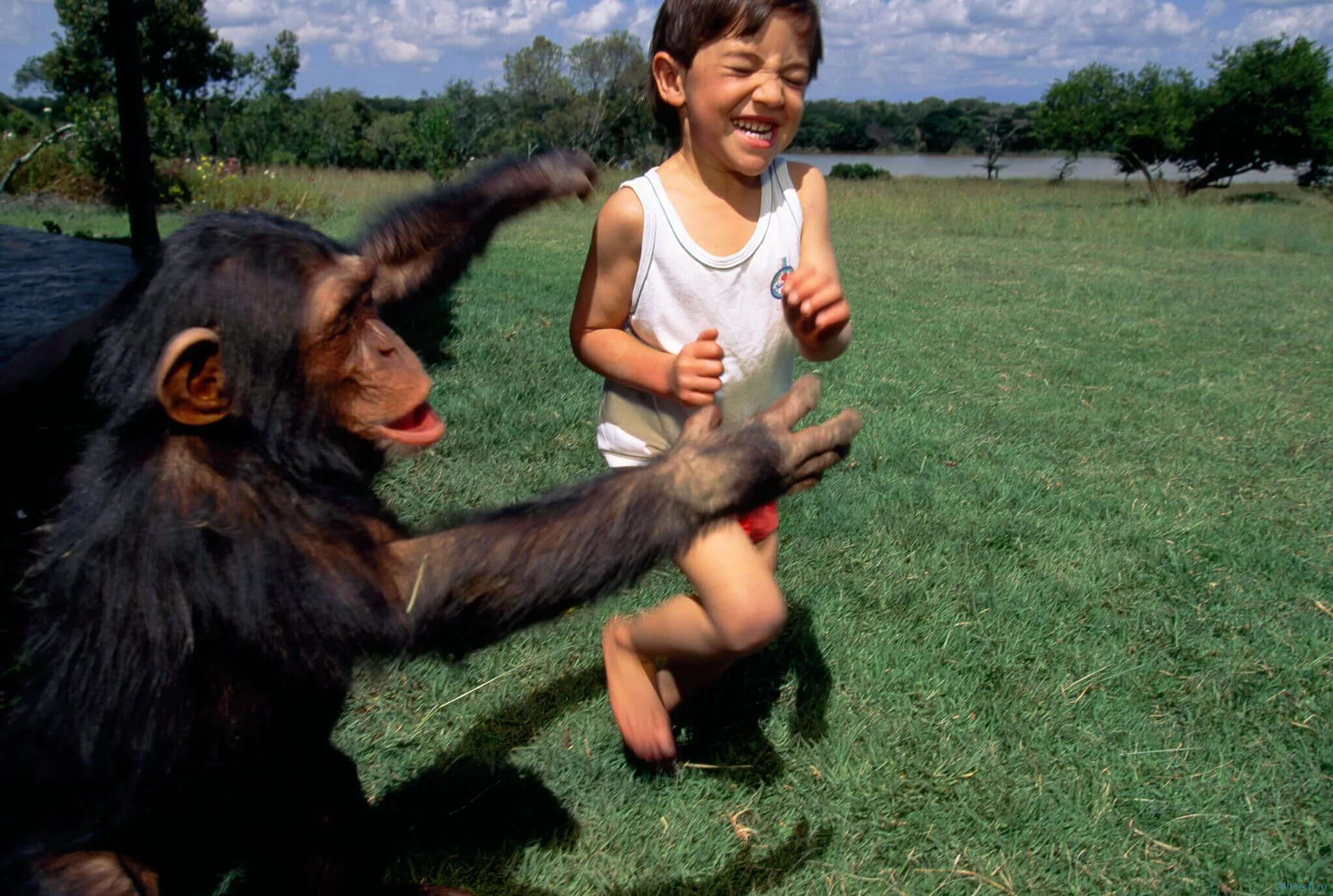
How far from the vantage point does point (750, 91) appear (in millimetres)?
2439

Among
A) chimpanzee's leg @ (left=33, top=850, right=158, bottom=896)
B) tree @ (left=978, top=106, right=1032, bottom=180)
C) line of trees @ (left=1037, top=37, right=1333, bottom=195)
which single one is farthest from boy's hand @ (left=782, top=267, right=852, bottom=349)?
tree @ (left=978, top=106, right=1032, bottom=180)

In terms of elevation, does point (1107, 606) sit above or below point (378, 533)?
below

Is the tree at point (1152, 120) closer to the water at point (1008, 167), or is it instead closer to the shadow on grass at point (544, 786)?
the water at point (1008, 167)

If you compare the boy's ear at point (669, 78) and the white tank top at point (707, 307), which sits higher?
the boy's ear at point (669, 78)

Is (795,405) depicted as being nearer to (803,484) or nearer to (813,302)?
(803,484)

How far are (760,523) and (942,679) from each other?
3.12ft

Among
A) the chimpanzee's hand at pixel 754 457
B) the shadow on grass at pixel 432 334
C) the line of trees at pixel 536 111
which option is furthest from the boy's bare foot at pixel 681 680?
the line of trees at pixel 536 111

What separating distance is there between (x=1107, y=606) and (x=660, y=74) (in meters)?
2.54

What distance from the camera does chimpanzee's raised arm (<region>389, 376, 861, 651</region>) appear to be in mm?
1756

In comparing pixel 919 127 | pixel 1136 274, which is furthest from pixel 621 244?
pixel 919 127

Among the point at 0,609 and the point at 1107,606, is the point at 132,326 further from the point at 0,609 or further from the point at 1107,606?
the point at 1107,606

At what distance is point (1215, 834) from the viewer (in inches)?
99.4

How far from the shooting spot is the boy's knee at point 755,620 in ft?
7.32

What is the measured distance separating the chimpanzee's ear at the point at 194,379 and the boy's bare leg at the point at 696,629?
95cm
